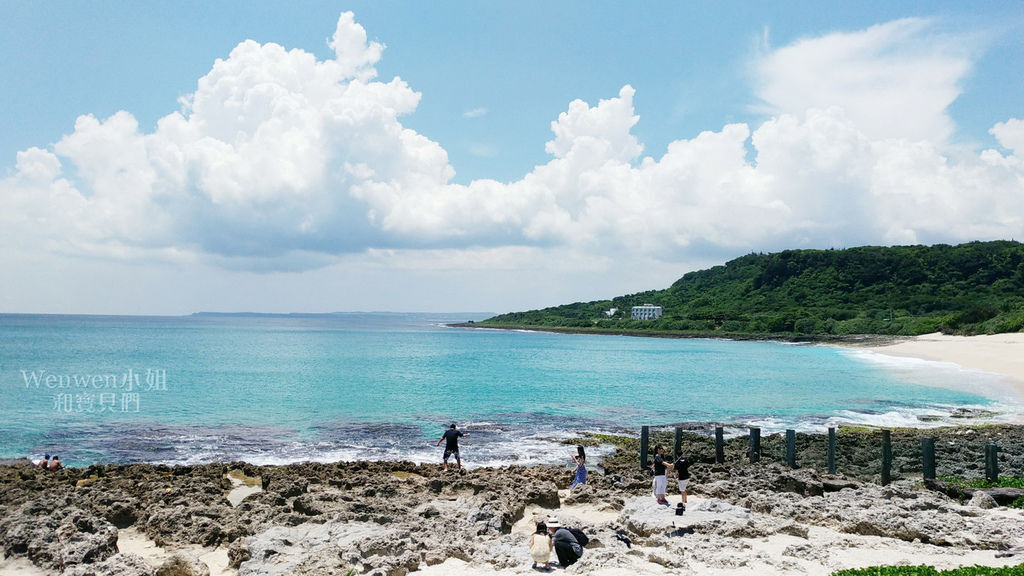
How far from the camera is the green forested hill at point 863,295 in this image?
11619cm

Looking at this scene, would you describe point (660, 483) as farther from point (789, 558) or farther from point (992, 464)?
point (992, 464)

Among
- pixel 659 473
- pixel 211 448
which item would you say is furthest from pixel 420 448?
pixel 659 473

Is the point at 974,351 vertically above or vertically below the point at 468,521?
above

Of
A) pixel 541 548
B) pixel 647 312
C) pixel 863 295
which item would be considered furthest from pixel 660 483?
pixel 647 312

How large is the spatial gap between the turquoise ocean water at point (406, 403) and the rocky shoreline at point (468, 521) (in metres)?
5.83

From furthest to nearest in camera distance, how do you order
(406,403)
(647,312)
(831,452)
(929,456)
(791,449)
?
(647,312), (406,403), (791,449), (831,452), (929,456)

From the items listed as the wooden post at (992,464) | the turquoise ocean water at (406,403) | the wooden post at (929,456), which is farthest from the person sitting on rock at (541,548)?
the wooden post at (992,464)

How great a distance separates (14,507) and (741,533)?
14.4m

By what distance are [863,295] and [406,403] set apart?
13071 cm

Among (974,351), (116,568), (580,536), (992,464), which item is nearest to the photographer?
(116,568)

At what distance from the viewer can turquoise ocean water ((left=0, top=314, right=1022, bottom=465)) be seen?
24.6m

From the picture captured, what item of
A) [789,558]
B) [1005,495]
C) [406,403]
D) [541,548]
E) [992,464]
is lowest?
[406,403]

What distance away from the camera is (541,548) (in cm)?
1059

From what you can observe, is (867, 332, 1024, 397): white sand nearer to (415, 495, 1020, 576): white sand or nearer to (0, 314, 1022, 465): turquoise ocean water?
(0, 314, 1022, 465): turquoise ocean water
